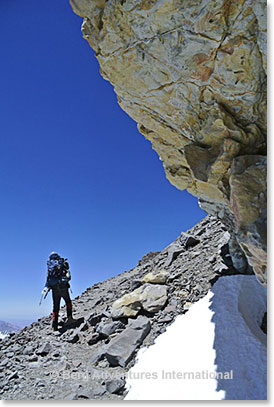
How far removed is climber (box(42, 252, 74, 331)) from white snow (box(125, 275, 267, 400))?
15.1 ft

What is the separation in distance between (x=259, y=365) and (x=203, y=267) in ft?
15.6

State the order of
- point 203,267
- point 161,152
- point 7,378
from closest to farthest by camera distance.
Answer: point 7,378, point 161,152, point 203,267

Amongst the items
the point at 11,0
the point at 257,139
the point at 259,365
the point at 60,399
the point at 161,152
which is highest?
the point at 11,0

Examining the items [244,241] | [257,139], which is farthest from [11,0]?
[244,241]

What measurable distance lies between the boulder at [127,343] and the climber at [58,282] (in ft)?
11.8

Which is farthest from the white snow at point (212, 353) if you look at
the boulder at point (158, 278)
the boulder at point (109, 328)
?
the boulder at point (158, 278)

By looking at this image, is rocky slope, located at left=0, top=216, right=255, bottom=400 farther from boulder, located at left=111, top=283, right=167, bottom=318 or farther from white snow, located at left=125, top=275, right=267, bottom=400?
white snow, located at left=125, top=275, right=267, bottom=400

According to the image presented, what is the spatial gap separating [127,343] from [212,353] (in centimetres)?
246

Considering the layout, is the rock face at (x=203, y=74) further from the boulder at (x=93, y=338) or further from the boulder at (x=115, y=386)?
the boulder at (x=93, y=338)

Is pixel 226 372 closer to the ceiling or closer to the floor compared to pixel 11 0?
closer to the floor

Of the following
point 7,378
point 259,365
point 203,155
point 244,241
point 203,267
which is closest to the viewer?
point 244,241

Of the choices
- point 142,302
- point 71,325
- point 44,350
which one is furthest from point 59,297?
point 142,302

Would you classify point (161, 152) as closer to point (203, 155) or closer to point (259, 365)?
point (203, 155)

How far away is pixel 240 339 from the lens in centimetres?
506
